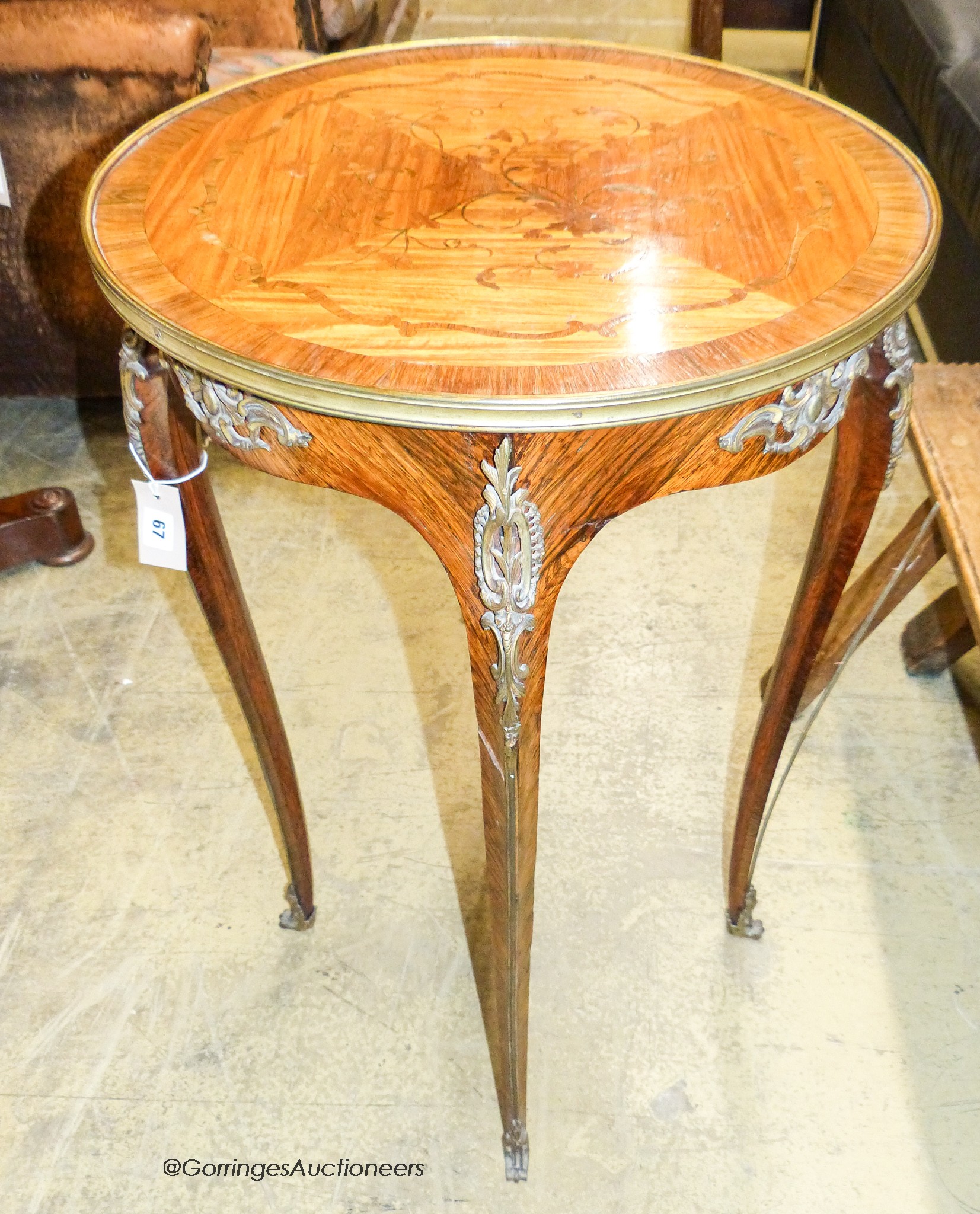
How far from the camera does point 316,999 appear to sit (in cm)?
109

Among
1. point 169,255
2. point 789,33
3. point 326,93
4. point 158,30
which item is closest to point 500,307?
point 169,255

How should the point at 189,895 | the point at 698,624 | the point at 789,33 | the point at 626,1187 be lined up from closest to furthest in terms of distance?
the point at 626,1187 → the point at 189,895 → the point at 698,624 → the point at 789,33

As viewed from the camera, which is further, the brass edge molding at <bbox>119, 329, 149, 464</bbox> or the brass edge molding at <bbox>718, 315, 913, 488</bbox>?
the brass edge molding at <bbox>119, 329, 149, 464</bbox>

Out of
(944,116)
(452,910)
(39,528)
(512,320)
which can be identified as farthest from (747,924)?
(944,116)

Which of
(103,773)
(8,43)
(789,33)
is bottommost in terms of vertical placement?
(103,773)

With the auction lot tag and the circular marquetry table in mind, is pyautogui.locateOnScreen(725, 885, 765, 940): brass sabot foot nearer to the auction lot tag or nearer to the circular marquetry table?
the circular marquetry table

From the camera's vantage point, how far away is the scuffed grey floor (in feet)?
3.20

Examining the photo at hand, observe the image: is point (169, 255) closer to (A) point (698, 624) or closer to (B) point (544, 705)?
(B) point (544, 705)

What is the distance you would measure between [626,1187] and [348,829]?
1.59 feet

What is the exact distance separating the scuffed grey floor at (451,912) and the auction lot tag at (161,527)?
477 mm

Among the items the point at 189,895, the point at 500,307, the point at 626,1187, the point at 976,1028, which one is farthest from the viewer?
the point at 189,895

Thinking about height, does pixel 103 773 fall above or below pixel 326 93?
below

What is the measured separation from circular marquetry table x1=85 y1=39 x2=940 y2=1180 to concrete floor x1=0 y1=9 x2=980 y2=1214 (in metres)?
0.15

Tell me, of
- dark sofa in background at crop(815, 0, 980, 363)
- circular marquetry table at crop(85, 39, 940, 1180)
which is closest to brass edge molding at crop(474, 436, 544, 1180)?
circular marquetry table at crop(85, 39, 940, 1180)
